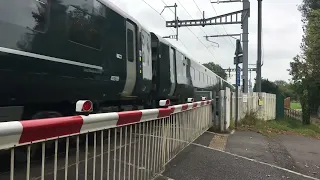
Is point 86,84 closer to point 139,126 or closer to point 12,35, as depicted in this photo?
point 12,35

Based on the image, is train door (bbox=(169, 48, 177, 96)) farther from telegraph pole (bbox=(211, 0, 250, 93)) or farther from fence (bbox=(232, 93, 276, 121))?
telegraph pole (bbox=(211, 0, 250, 93))

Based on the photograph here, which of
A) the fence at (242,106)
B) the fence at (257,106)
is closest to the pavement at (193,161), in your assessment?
the fence at (242,106)

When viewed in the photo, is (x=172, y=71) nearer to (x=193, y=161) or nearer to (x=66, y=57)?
(x=193, y=161)

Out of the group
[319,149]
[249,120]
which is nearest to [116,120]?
[319,149]

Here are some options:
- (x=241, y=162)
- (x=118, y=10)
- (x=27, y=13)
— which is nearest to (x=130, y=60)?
(x=118, y=10)

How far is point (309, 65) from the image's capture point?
33719mm

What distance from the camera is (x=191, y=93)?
18859 mm

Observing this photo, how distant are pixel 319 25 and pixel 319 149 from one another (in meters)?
18.8

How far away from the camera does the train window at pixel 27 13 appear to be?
496cm

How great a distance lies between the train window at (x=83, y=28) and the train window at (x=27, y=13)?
685mm

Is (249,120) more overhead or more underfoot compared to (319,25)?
more underfoot

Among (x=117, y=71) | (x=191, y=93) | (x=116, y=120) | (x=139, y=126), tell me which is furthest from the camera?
(x=191, y=93)

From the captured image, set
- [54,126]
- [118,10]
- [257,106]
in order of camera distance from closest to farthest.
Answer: [54,126] < [118,10] < [257,106]

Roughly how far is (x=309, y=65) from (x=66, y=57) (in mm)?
31588
